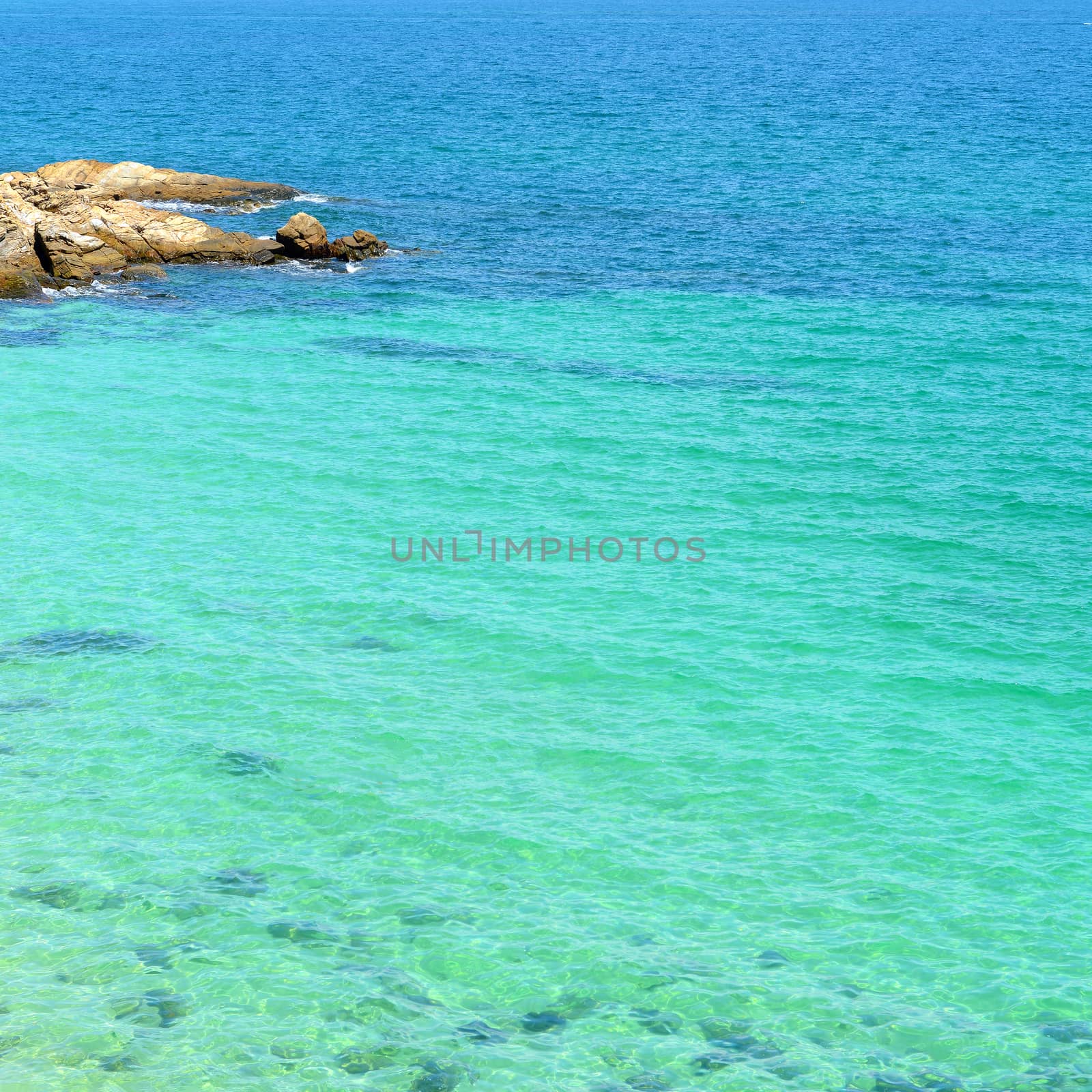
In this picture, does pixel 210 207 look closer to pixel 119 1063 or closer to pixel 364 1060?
pixel 119 1063

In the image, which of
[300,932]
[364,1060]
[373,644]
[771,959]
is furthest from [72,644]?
[771,959]

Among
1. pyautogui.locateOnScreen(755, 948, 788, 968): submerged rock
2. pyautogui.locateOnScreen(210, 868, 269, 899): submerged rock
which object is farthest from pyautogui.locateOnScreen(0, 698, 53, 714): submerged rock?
pyautogui.locateOnScreen(755, 948, 788, 968): submerged rock

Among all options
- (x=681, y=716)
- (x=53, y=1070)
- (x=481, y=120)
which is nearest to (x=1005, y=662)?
(x=681, y=716)

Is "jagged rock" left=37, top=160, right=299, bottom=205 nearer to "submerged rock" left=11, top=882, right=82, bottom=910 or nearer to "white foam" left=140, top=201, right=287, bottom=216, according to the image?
"white foam" left=140, top=201, right=287, bottom=216

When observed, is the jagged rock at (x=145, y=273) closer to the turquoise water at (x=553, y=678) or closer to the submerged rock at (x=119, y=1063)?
the turquoise water at (x=553, y=678)

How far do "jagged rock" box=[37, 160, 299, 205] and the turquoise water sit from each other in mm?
14657

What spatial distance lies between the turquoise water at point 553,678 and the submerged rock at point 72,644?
0.14 m

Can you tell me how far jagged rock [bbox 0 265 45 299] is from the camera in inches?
1885

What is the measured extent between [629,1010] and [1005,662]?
12.6m

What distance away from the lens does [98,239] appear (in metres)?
51.8

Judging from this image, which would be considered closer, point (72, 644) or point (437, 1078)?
point (437, 1078)

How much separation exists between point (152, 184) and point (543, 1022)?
5897 centimetres

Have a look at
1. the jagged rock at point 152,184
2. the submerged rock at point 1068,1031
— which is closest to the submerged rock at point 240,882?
the submerged rock at point 1068,1031

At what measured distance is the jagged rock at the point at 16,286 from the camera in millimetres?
47875
